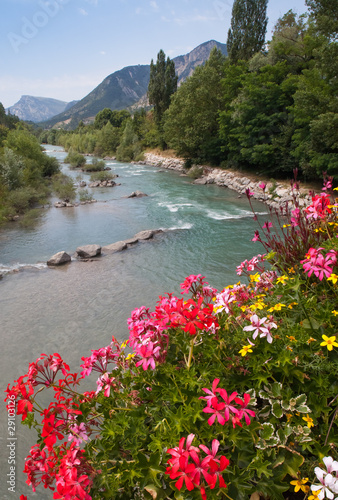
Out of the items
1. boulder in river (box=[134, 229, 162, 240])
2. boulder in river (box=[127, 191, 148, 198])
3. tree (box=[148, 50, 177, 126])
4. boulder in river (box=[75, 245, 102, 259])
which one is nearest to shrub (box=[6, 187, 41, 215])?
boulder in river (box=[127, 191, 148, 198])

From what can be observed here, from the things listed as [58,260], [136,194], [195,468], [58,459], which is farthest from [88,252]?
[136,194]

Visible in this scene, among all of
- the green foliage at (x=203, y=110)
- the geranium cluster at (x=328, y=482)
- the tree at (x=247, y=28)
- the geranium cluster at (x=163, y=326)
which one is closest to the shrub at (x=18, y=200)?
the geranium cluster at (x=163, y=326)

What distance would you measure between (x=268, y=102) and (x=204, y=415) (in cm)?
2241

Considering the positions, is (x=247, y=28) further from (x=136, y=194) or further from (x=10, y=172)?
(x=10, y=172)

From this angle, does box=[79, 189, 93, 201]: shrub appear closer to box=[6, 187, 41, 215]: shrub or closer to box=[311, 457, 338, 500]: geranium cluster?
box=[6, 187, 41, 215]: shrub

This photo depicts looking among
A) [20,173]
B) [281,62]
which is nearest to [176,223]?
[20,173]

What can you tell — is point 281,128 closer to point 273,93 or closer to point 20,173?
point 273,93

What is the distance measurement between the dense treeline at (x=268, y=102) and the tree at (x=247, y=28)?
10 centimetres

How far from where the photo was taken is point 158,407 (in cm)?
142

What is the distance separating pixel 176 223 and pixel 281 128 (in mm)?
11376

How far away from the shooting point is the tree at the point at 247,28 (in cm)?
2903

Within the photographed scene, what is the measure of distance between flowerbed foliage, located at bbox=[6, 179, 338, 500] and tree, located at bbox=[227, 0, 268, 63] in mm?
34106

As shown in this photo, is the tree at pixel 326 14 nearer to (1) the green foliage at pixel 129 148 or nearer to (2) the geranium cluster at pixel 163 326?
(2) the geranium cluster at pixel 163 326

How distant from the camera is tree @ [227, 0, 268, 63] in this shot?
29031mm
